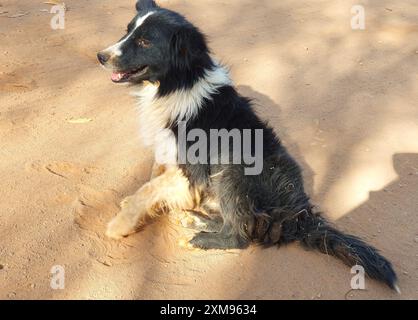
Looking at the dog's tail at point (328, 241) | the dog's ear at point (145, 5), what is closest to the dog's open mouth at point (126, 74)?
the dog's ear at point (145, 5)

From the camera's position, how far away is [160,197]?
4.52m

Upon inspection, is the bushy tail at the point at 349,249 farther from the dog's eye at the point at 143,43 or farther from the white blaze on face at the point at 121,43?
the white blaze on face at the point at 121,43

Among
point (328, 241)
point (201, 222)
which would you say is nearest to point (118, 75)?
point (201, 222)

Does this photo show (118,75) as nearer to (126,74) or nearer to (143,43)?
(126,74)

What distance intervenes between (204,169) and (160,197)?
1.62 ft

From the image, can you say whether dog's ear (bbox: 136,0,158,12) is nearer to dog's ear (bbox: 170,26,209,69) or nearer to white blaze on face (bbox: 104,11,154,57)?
white blaze on face (bbox: 104,11,154,57)

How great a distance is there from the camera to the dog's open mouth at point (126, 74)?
4.34 metres

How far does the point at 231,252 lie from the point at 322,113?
9.46ft

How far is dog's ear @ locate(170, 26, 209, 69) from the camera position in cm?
420

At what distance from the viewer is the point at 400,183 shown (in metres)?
5.18

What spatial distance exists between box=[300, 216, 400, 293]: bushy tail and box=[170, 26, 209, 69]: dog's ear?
1.74m

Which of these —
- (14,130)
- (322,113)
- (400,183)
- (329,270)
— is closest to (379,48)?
(322,113)

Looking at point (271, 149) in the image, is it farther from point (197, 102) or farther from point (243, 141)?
point (197, 102)

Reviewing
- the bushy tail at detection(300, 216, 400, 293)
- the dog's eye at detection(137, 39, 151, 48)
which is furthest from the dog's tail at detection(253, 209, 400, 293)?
the dog's eye at detection(137, 39, 151, 48)
